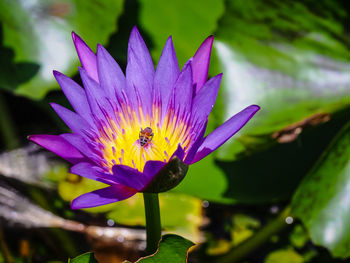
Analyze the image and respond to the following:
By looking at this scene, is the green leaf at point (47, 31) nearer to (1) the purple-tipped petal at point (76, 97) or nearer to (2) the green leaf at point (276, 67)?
(2) the green leaf at point (276, 67)

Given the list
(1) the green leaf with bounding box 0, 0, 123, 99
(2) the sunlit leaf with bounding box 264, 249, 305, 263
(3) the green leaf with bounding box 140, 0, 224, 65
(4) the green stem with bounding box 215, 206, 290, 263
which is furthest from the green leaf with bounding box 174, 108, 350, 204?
(1) the green leaf with bounding box 0, 0, 123, 99

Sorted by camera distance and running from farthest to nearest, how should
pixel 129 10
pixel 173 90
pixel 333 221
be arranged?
pixel 129 10, pixel 333 221, pixel 173 90

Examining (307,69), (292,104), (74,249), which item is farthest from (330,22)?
(74,249)

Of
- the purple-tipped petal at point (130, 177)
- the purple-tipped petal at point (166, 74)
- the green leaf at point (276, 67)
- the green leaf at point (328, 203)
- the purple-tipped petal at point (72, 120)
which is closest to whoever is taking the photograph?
the purple-tipped petal at point (130, 177)

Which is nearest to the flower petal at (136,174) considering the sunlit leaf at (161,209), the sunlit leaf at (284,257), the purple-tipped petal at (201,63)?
the purple-tipped petal at (201,63)

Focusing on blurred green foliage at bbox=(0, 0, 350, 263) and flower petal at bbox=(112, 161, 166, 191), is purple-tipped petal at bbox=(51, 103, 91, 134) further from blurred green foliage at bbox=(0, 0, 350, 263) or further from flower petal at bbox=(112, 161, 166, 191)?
blurred green foliage at bbox=(0, 0, 350, 263)

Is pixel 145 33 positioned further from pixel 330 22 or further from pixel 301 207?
pixel 301 207
